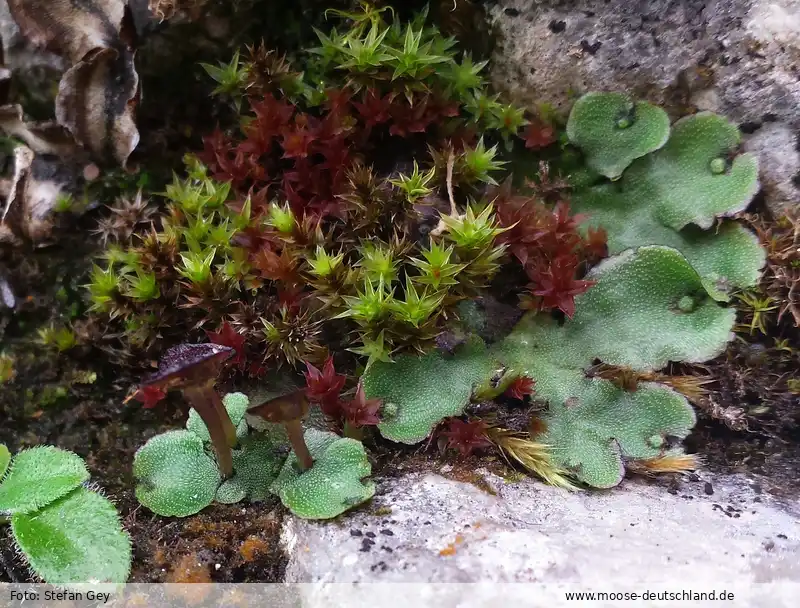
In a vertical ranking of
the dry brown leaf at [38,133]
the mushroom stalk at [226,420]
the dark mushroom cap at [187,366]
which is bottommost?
the mushroom stalk at [226,420]

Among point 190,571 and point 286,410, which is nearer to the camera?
point 286,410

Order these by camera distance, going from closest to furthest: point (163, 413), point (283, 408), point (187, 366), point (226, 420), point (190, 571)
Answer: point (187, 366)
point (283, 408)
point (190, 571)
point (226, 420)
point (163, 413)

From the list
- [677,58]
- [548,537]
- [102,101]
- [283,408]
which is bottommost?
[548,537]

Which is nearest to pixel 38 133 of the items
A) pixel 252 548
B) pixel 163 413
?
pixel 163 413

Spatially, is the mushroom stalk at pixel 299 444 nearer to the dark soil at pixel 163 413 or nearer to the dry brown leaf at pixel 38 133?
the dark soil at pixel 163 413

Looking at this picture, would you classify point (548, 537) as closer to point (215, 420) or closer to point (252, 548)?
point (252, 548)

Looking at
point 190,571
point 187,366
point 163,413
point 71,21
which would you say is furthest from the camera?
point 71,21

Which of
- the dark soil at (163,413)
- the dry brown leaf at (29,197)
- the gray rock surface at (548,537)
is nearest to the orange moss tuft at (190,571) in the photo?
the dark soil at (163,413)
